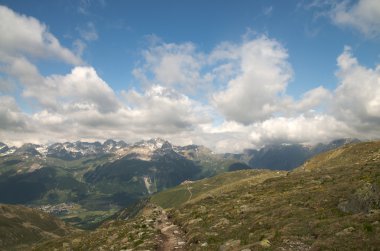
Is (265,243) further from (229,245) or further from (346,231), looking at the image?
(346,231)

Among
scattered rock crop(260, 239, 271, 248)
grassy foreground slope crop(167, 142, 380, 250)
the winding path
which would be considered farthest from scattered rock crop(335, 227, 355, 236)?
the winding path

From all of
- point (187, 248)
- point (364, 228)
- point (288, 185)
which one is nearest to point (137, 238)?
point (187, 248)

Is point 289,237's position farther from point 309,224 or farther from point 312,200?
point 312,200

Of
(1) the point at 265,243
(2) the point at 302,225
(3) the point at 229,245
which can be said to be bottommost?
(3) the point at 229,245

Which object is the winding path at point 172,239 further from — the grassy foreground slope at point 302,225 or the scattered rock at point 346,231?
the scattered rock at point 346,231

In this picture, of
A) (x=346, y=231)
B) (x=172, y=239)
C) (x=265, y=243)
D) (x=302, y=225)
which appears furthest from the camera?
(x=172, y=239)

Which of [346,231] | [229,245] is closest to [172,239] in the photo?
[229,245]

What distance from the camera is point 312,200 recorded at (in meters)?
38.6

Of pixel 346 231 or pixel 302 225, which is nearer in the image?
pixel 346 231

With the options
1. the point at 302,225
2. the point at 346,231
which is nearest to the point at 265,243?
the point at 302,225

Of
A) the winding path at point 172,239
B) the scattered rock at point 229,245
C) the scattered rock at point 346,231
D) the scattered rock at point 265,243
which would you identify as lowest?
the winding path at point 172,239

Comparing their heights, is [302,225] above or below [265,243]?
above

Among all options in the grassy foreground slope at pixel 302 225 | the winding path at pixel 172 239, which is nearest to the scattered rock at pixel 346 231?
the grassy foreground slope at pixel 302 225

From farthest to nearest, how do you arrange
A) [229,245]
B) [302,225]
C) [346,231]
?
[302,225] → [229,245] → [346,231]
